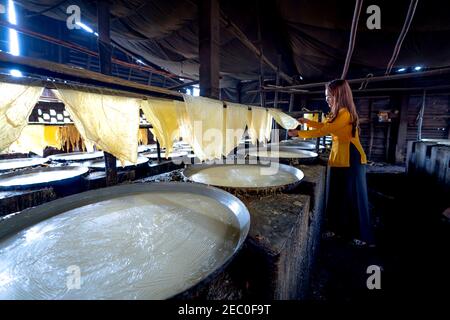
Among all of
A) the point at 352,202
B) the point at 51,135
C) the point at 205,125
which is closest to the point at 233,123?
the point at 205,125

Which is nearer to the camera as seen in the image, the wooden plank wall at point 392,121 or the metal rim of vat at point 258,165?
the metal rim of vat at point 258,165

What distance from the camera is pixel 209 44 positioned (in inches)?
142

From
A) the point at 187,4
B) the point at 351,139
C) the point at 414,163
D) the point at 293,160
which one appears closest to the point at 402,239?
the point at 351,139

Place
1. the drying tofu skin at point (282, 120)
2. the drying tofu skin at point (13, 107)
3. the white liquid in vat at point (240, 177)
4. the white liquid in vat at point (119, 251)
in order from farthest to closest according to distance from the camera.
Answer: the drying tofu skin at point (282, 120), the white liquid in vat at point (240, 177), the drying tofu skin at point (13, 107), the white liquid in vat at point (119, 251)

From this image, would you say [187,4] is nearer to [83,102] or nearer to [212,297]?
[83,102]

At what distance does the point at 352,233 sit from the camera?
4.15m

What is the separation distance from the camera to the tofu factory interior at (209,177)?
1175 mm

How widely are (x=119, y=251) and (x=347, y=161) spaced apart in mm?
3867

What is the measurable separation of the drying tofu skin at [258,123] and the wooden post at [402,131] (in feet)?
29.2

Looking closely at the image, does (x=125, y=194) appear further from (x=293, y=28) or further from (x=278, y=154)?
(x=293, y=28)

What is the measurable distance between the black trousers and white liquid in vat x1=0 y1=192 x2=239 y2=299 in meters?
3.14

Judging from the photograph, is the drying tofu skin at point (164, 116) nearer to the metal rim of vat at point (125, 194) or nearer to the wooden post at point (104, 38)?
the metal rim of vat at point (125, 194)

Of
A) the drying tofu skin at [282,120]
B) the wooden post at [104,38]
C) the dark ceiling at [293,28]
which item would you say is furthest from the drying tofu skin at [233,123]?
the wooden post at [104,38]
